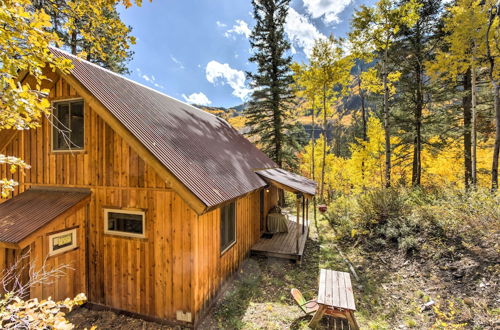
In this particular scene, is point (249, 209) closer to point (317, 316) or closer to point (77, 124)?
point (317, 316)

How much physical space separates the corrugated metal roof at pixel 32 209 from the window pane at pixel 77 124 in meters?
1.13

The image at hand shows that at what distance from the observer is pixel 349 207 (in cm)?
1125

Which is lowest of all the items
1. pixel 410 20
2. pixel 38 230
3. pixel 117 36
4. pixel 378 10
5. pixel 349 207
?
pixel 349 207

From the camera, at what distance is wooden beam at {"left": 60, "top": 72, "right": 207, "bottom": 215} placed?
3.96 m

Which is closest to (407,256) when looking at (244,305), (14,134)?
(244,305)

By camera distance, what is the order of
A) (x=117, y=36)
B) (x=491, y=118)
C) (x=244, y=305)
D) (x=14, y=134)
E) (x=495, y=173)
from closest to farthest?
(x=117, y=36)
(x=244, y=305)
(x=14, y=134)
(x=495, y=173)
(x=491, y=118)

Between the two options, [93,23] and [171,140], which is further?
[171,140]

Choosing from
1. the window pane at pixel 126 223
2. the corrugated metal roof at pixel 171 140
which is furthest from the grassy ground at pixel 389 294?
the corrugated metal roof at pixel 171 140

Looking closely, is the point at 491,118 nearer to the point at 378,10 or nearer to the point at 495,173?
the point at 495,173

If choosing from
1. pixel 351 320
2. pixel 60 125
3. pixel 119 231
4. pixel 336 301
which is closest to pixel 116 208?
pixel 119 231

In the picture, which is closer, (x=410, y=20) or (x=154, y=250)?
(x=154, y=250)

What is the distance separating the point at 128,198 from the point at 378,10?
13278 mm

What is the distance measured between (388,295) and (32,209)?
847cm

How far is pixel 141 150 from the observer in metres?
4.30
